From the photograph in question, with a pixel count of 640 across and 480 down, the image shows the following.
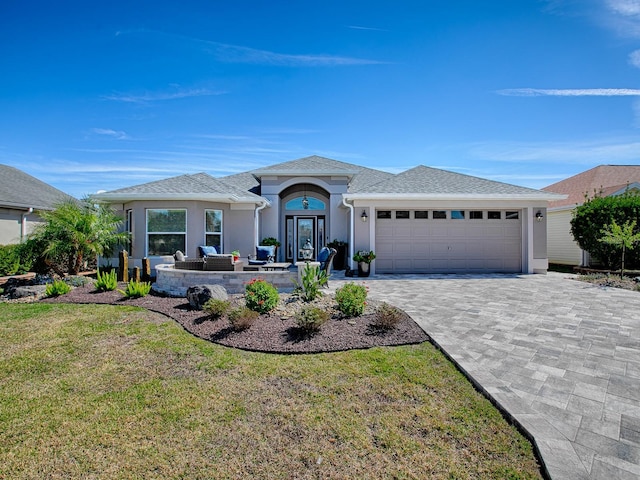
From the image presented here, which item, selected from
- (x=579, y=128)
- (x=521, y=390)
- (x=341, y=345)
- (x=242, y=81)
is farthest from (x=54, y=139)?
(x=579, y=128)

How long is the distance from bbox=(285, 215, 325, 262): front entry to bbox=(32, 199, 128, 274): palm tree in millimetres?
7692

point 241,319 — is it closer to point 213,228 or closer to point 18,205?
point 213,228

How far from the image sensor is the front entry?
16.1m

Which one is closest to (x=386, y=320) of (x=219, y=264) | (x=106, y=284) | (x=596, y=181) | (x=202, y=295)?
(x=202, y=295)

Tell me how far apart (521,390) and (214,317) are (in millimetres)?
5035

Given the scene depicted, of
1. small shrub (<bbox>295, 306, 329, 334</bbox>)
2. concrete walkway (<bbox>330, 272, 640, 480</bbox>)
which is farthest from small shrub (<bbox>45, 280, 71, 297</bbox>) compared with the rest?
concrete walkway (<bbox>330, 272, 640, 480</bbox>)

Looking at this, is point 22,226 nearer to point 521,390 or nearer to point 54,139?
point 54,139

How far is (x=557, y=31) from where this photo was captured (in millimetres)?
8312

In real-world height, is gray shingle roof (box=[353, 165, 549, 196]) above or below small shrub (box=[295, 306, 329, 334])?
above

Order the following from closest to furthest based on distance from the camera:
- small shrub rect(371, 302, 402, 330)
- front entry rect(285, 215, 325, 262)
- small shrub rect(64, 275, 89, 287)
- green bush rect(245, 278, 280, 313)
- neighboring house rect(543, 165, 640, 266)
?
small shrub rect(371, 302, 402, 330), green bush rect(245, 278, 280, 313), small shrub rect(64, 275, 89, 287), front entry rect(285, 215, 325, 262), neighboring house rect(543, 165, 640, 266)

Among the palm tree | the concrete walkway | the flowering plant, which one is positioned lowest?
the concrete walkway

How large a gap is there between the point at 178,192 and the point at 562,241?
766 inches

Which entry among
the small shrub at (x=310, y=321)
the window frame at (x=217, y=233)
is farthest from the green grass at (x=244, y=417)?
the window frame at (x=217, y=233)

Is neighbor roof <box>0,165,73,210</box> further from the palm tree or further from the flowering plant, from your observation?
the flowering plant
